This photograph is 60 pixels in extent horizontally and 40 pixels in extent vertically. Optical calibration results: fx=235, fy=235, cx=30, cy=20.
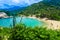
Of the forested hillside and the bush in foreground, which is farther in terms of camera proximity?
the forested hillside

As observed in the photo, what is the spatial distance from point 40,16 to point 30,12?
7.17ft

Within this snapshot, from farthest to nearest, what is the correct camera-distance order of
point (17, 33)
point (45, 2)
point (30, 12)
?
1. point (45, 2)
2. point (30, 12)
3. point (17, 33)

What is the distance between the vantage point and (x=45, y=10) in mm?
22000

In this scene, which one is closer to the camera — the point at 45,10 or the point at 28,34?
the point at 28,34

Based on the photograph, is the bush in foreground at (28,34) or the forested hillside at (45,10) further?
the forested hillside at (45,10)

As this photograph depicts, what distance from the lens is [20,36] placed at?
5.51 m

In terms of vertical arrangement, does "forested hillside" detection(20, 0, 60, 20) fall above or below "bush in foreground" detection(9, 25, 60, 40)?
below

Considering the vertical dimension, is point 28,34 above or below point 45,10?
above

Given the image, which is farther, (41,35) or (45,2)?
(45,2)

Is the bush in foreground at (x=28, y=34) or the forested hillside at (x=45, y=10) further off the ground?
the bush in foreground at (x=28, y=34)

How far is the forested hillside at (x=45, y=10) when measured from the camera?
2063 centimetres

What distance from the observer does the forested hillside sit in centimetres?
2063

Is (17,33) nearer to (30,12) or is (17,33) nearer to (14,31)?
(14,31)

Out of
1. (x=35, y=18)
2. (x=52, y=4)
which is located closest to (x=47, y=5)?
(x=52, y=4)
